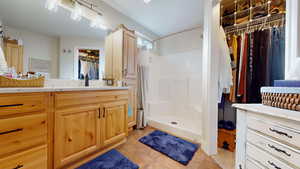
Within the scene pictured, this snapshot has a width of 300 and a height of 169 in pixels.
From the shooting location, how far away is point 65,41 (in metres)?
1.68

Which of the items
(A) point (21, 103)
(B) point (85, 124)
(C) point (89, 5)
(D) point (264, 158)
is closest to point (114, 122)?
(B) point (85, 124)

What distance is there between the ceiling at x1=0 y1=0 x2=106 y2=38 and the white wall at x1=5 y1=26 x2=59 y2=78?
6 cm

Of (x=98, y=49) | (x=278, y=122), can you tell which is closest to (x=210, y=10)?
(x=278, y=122)

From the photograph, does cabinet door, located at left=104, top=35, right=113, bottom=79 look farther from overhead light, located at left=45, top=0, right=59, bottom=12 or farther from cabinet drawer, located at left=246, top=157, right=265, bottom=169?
cabinet drawer, located at left=246, top=157, right=265, bottom=169

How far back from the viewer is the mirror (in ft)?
4.18

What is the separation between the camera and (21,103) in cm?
86

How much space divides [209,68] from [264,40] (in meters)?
0.74

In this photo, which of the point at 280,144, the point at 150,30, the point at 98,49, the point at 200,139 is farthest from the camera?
the point at 150,30

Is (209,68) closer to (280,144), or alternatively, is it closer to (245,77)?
(245,77)

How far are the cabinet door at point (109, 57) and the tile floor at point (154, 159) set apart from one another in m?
1.18

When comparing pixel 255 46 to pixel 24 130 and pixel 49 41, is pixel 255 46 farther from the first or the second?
pixel 49 41

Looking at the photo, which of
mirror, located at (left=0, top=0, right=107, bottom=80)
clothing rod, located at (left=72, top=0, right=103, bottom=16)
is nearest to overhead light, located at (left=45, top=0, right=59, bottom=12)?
mirror, located at (left=0, top=0, right=107, bottom=80)

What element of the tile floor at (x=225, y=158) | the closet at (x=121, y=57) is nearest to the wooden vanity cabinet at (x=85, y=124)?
the closet at (x=121, y=57)

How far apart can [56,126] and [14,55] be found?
38.2 inches
